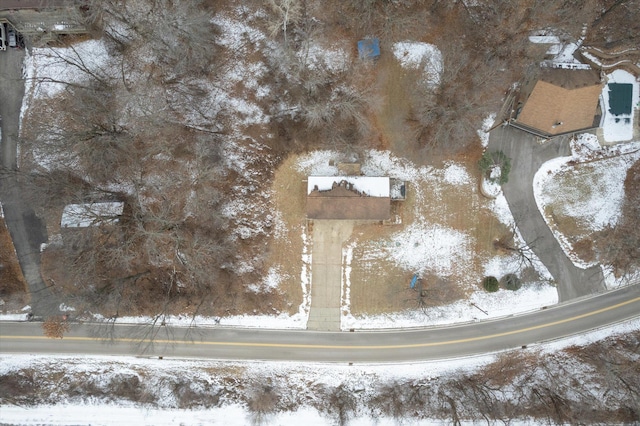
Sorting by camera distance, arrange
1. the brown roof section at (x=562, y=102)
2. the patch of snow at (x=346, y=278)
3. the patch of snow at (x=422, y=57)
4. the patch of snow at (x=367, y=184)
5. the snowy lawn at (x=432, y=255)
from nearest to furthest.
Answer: the brown roof section at (x=562, y=102), the patch of snow at (x=367, y=184), the patch of snow at (x=422, y=57), the snowy lawn at (x=432, y=255), the patch of snow at (x=346, y=278)

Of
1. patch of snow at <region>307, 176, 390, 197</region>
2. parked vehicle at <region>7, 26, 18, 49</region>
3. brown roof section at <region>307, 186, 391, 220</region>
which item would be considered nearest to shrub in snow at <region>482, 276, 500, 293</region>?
brown roof section at <region>307, 186, 391, 220</region>

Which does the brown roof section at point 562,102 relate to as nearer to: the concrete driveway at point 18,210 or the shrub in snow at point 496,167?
the shrub in snow at point 496,167

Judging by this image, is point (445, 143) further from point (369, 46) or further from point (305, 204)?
point (305, 204)

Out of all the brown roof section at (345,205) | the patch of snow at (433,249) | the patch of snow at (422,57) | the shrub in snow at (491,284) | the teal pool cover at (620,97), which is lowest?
the shrub in snow at (491,284)

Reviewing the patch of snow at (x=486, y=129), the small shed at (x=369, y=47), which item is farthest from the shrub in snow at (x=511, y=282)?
the small shed at (x=369, y=47)

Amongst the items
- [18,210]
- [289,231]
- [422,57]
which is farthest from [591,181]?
[18,210]
